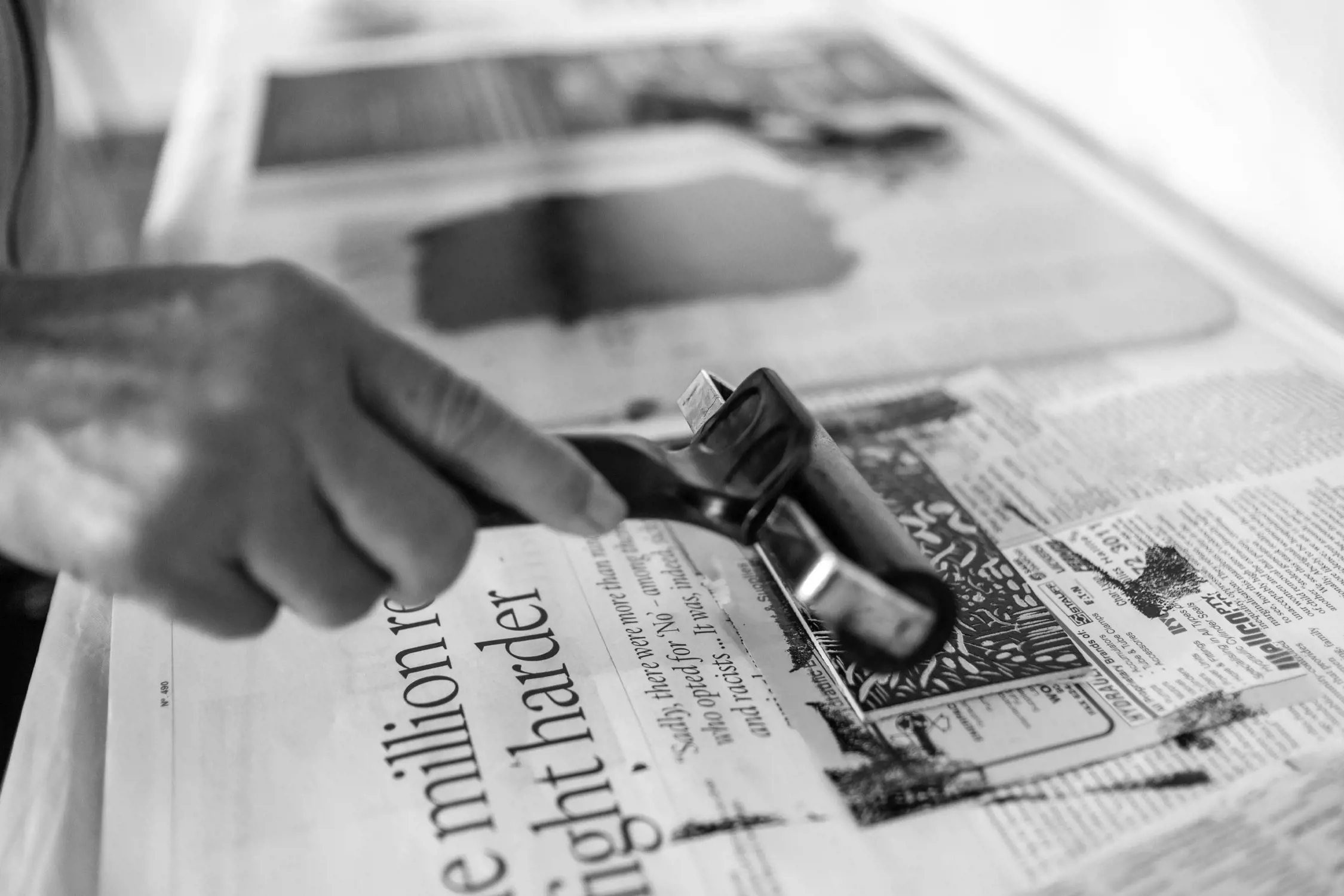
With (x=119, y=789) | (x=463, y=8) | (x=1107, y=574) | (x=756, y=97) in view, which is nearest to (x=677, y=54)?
(x=756, y=97)

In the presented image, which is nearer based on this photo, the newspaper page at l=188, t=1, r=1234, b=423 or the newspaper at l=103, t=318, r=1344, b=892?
the newspaper at l=103, t=318, r=1344, b=892

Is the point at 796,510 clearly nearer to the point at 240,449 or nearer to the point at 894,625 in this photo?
the point at 894,625

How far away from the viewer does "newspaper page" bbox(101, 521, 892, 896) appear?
357mm

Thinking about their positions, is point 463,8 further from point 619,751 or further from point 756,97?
point 619,751

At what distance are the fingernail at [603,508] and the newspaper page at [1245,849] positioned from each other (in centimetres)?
19

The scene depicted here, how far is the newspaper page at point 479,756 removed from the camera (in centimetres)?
36

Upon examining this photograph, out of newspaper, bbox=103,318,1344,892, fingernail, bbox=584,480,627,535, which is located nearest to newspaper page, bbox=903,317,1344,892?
newspaper, bbox=103,318,1344,892

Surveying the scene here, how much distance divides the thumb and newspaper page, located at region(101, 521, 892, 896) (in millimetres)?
102

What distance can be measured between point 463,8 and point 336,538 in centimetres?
91

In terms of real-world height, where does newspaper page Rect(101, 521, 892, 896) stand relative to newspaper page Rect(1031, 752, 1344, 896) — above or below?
below

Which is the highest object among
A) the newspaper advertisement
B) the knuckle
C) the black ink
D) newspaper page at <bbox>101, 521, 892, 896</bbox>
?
the knuckle

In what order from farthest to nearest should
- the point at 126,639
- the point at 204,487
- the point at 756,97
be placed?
1. the point at 756,97
2. the point at 126,639
3. the point at 204,487

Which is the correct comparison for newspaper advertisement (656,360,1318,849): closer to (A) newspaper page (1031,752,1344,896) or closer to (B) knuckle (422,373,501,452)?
(A) newspaper page (1031,752,1344,896)

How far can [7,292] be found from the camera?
35cm
